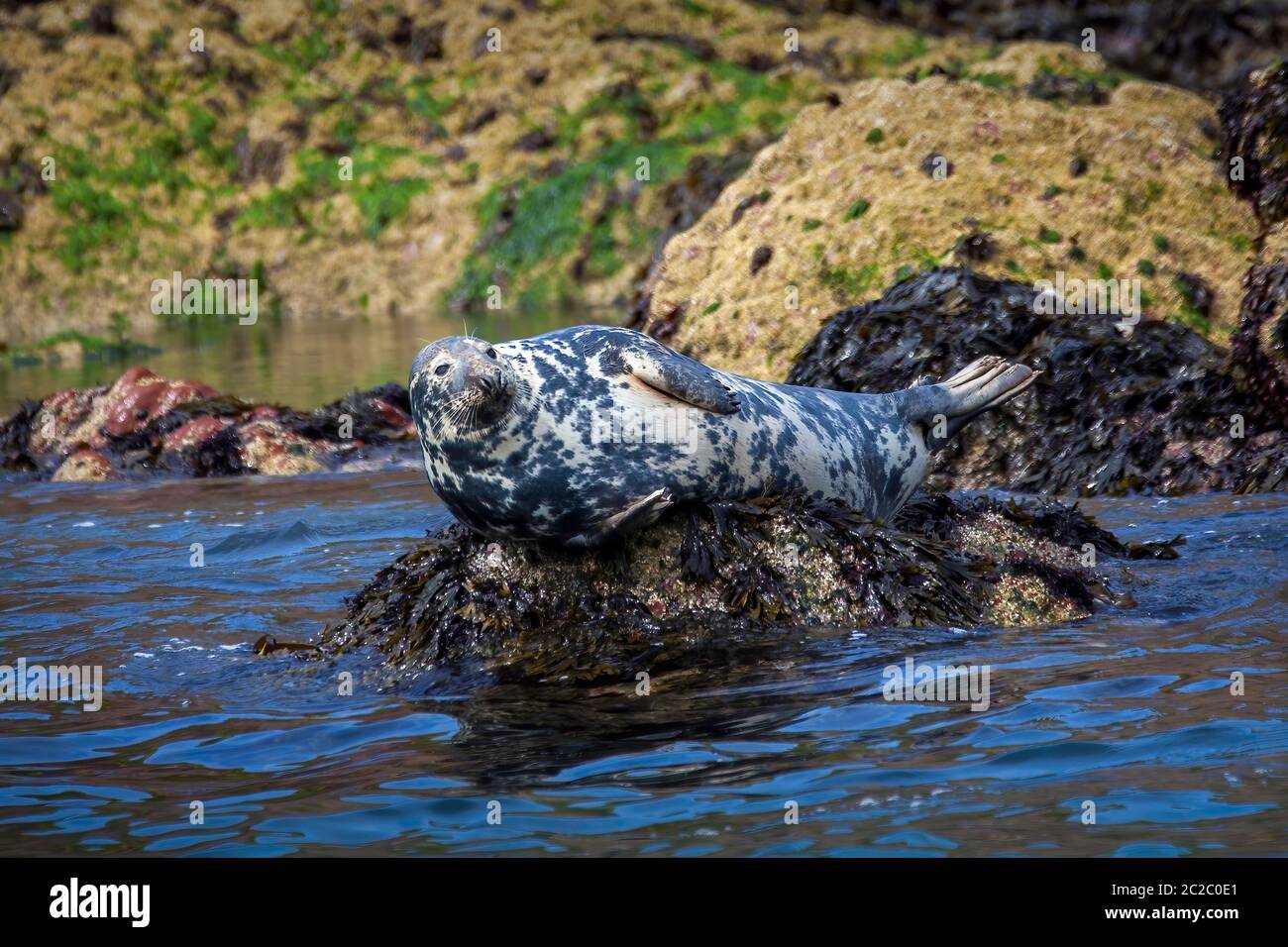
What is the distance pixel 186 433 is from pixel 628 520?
7191mm

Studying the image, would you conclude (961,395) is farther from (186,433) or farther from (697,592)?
(186,433)

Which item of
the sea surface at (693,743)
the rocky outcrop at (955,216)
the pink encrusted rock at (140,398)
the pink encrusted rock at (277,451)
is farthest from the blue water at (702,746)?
the pink encrusted rock at (140,398)

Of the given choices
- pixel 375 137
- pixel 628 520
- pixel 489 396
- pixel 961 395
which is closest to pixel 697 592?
pixel 628 520

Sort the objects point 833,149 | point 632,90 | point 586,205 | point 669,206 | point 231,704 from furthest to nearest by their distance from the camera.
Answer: point 632,90
point 586,205
point 669,206
point 833,149
point 231,704

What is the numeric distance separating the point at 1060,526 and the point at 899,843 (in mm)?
3454

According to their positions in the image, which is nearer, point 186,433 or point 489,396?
point 489,396

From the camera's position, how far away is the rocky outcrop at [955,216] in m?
11.2

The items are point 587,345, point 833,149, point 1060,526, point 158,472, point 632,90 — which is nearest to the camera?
point 587,345

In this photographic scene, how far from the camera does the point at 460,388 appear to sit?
219 inches

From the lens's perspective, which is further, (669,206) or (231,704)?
(669,206)

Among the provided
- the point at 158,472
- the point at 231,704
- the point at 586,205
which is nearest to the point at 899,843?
the point at 231,704

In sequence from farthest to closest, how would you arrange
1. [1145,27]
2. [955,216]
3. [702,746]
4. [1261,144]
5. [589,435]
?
[1145,27]
[955,216]
[1261,144]
[589,435]
[702,746]

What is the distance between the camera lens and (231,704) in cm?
554
